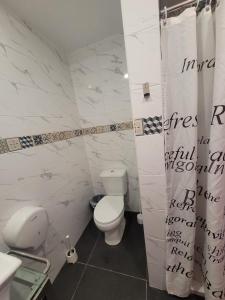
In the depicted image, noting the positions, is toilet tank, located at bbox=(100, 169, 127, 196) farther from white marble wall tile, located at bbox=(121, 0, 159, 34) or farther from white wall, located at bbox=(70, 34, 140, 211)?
white marble wall tile, located at bbox=(121, 0, 159, 34)

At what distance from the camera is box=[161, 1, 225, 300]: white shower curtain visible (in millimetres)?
769

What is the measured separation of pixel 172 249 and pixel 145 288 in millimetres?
510

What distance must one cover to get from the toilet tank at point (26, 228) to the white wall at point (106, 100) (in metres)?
1.11

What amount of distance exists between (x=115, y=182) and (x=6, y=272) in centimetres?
134

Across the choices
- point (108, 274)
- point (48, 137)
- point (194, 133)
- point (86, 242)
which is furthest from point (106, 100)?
point (108, 274)

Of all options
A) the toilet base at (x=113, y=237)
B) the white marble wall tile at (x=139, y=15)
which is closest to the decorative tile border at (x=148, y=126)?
the white marble wall tile at (x=139, y=15)

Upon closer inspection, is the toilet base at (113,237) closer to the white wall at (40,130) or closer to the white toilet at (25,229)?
the white wall at (40,130)

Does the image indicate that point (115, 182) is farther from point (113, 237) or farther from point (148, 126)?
point (148, 126)

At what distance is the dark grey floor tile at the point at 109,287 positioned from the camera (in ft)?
3.98

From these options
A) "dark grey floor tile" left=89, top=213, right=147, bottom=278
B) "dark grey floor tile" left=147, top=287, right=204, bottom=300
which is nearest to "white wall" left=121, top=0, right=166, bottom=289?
"dark grey floor tile" left=147, top=287, right=204, bottom=300

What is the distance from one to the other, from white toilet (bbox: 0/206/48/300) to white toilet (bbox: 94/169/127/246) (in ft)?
1.87

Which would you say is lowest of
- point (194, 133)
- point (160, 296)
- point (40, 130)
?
point (160, 296)

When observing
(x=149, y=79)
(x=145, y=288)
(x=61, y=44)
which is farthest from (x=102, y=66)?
(x=145, y=288)

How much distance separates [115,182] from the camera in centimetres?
184
